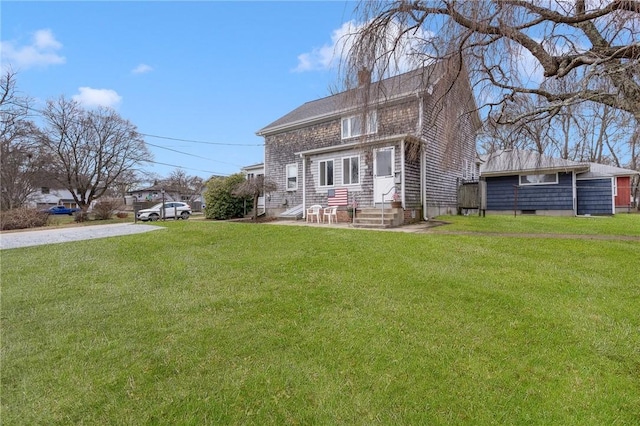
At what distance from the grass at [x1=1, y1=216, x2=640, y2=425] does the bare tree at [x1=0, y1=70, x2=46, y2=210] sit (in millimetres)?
23769

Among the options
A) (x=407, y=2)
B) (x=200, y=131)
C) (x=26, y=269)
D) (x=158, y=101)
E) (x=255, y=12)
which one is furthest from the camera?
(x=200, y=131)

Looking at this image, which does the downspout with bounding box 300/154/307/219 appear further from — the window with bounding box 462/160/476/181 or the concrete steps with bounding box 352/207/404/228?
the window with bounding box 462/160/476/181

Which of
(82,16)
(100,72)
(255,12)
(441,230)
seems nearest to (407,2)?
(255,12)

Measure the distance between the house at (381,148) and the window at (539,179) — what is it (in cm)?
313

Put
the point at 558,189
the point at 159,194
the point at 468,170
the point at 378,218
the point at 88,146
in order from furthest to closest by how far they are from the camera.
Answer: the point at 159,194 < the point at 88,146 < the point at 468,170 < the point at 558,189 < the point at 378,218

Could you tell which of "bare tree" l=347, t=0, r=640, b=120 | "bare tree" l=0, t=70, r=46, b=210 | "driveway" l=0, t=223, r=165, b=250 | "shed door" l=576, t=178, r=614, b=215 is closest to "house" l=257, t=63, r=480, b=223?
"bare tree" l=347, t=0, r=640, b=120

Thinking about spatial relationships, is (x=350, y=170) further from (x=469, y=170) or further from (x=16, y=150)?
(x=16, y=150)

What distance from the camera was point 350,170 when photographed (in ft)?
43.3

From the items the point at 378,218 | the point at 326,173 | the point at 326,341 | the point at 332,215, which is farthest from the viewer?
the point at 326,173

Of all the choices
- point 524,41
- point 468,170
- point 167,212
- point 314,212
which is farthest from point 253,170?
point 524,41

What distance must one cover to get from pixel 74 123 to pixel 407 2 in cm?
3124

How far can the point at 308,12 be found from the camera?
7527 mm

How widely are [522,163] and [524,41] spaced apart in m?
4.32

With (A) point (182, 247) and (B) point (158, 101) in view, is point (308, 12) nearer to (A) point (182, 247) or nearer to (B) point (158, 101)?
(A) point (182, 247)
